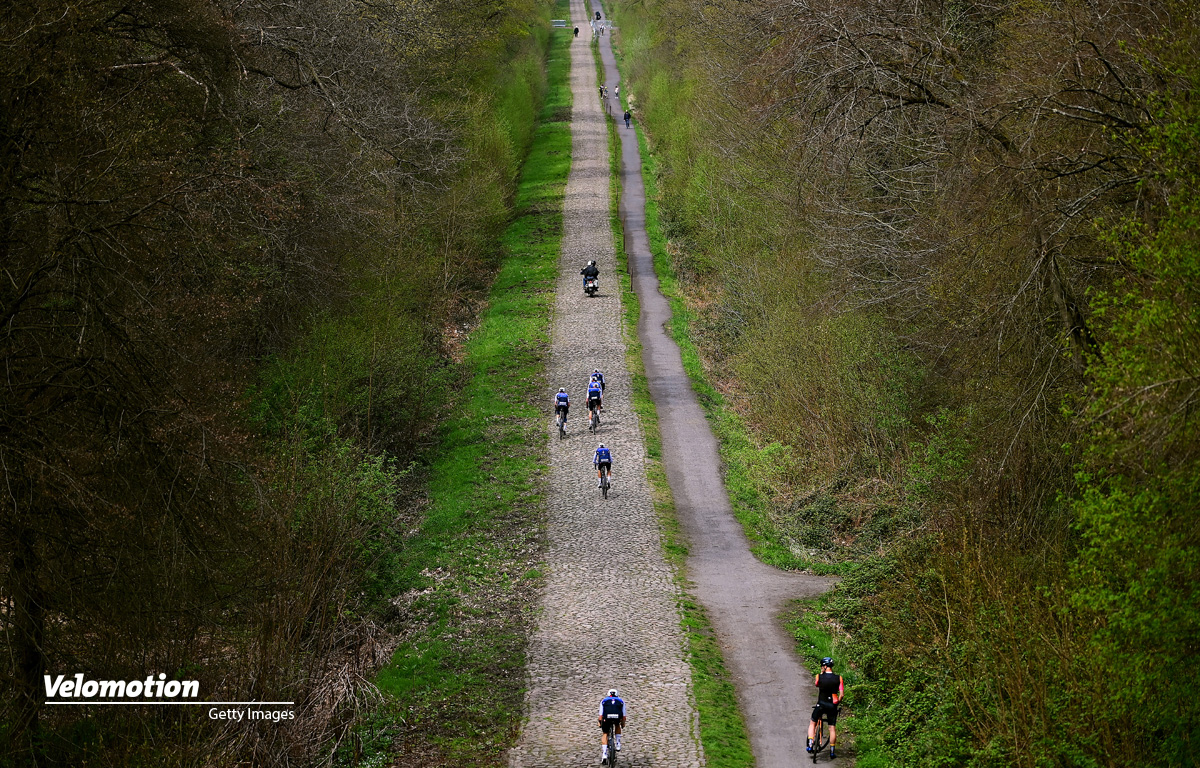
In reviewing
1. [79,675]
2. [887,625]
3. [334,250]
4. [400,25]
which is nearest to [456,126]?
[400,25]

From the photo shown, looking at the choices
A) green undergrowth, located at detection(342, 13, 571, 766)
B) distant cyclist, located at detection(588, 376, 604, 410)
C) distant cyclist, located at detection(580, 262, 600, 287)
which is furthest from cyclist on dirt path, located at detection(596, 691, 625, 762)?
distant cyclist, located at detection(580, 262, 600, 287)

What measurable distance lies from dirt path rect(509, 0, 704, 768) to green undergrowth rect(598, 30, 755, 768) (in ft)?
0.69

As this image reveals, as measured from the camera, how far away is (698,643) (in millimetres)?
19484

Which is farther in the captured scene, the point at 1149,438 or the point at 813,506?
the point at 813,506

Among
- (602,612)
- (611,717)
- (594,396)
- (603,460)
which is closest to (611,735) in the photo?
(611,717)

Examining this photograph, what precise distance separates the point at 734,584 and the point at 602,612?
316 centimetres

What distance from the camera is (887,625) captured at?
18.2 meters

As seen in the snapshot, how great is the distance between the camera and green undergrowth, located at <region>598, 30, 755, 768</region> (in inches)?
631

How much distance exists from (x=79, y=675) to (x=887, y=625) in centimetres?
1214

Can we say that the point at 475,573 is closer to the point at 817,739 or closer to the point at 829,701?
the point at 817,739

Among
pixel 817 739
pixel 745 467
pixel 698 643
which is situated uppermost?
pixel 745 467

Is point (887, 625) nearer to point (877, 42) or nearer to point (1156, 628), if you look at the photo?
point (1156, 628)

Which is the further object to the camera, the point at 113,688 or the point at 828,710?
the point at 828,710

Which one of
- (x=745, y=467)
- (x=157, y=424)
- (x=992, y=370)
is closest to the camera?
(x=157, y=424)
